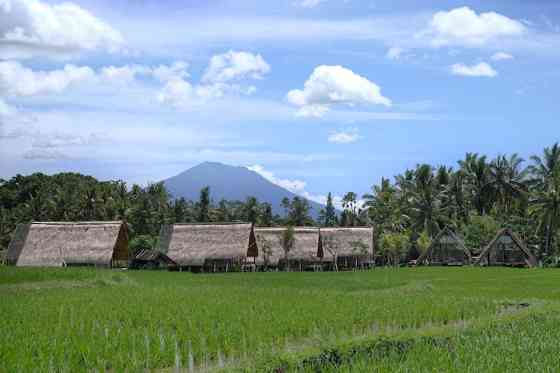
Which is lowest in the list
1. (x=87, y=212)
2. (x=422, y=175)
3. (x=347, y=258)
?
(x=347, y=258)

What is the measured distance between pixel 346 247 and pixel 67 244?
1601 centimetres

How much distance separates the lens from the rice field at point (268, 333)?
23.0 feet

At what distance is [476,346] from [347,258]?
32233 millimetres

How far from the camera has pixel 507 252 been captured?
3822 cm

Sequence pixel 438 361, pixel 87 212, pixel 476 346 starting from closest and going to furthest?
pixel 438 361 < pixel 476 346 < pixel 87 212

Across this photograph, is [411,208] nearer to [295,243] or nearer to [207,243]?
[295,243]

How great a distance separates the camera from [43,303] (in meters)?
12.9

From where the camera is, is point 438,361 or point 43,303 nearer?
point 438,361

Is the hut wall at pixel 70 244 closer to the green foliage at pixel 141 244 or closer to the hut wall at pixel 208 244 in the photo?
the hut wall at pixel 208 244

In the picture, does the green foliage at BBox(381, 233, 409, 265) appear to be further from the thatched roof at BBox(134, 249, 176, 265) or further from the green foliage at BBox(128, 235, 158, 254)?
the green foliage at BBox(128, 235, 158, 254)

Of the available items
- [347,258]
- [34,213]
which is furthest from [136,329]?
[34,213]

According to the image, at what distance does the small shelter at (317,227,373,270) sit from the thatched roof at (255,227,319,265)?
2.52 feet

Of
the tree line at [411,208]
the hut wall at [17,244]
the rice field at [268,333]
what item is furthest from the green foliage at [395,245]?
the rice field at [268,333]

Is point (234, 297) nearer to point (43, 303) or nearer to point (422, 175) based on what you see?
point (43, 303)
